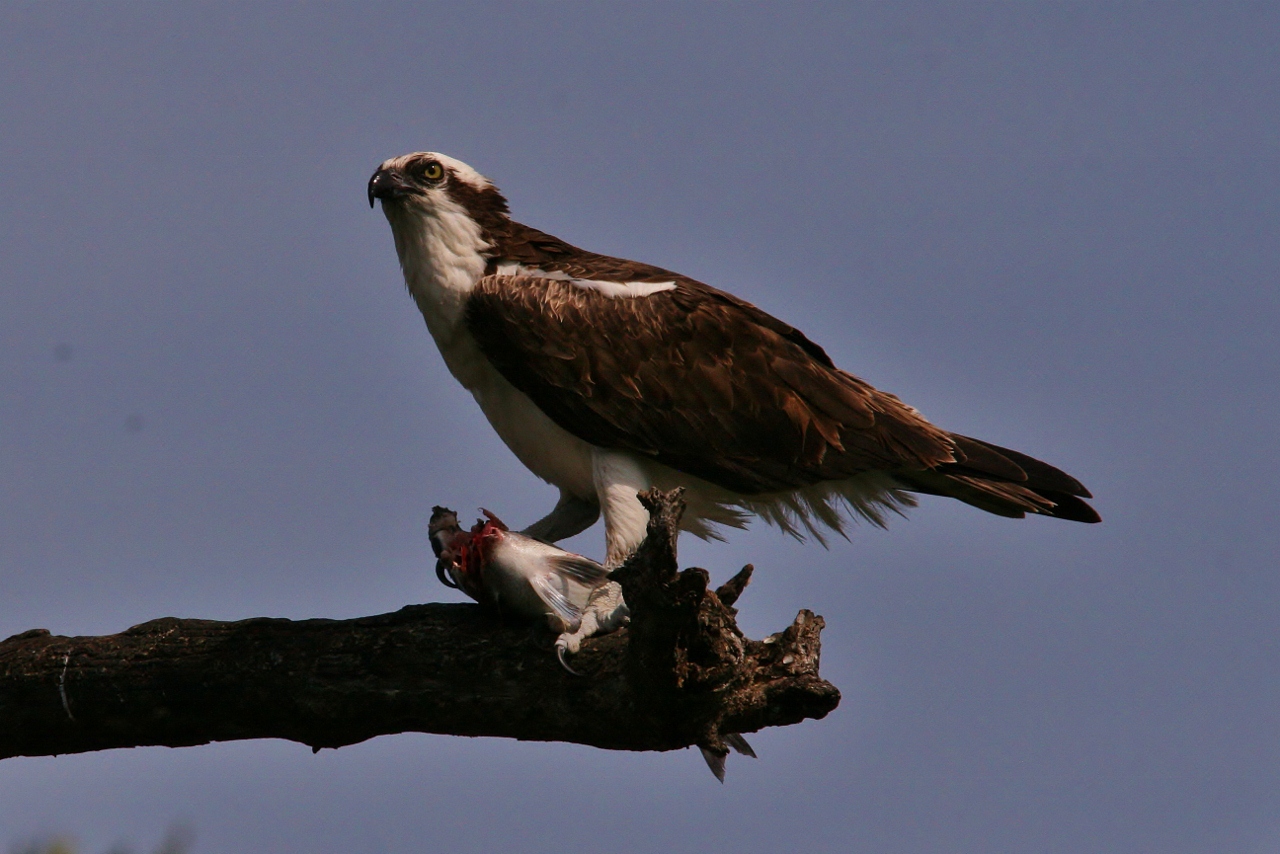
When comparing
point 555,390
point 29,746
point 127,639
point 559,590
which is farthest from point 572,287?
point 29,746

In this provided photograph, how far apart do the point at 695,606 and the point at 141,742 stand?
3.06 m

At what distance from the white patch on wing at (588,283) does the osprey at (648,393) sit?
0.01 m

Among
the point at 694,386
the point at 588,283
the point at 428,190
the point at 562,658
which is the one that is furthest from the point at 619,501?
the point at 428,190

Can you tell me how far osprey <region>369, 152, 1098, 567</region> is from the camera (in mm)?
7488

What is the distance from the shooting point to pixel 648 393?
7.58m

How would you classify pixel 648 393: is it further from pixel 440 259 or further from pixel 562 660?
pixel 562 660

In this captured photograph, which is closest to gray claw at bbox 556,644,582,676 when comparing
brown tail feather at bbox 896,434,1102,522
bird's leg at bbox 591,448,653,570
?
bird's leg at bbox 591,448,653,570

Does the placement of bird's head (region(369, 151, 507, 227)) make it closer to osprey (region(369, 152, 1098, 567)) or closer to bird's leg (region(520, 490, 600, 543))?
osprey (region(369, 152, 1098, 567))

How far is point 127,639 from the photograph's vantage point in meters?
6.75

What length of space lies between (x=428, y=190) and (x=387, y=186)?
0.22 metres

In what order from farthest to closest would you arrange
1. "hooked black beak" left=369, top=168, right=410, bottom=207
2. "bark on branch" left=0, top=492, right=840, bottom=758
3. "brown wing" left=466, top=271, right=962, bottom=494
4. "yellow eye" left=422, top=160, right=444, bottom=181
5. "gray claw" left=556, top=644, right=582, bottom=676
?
"yellow eye" left=422, top=160, right=444, bottom=181 → "hooked black beak" left=369, top=168, right=410, bottom=207 → "brown wing" left=466, top=271, right=962, bottom=494 → "gray claw" left=556, top=644, right=582, bottom=676 → "bark on branch" left=0, top=492, right=840, bottom=758

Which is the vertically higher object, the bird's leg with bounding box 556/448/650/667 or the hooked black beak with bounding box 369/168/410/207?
the hooked black beak with bounding box 369/168/410/207

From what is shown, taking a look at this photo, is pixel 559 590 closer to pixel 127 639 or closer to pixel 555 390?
pixel 555 390

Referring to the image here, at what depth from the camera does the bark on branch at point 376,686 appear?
566cm
